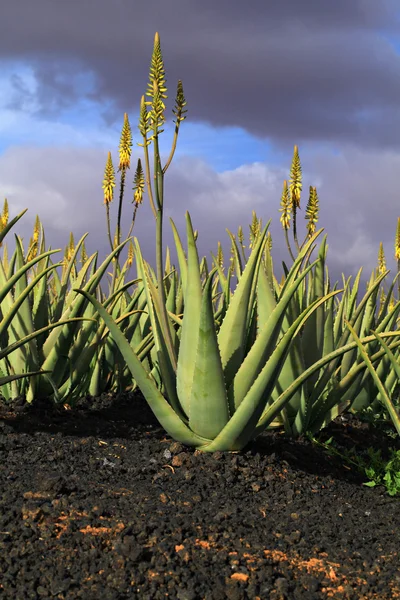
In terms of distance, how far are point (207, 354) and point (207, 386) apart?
147 millimetres

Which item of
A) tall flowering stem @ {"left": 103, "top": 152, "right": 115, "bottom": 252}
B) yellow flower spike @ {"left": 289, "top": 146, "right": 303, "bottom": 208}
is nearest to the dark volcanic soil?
yellow flower spike @ {"left": 289, "top": 146, "right": 303, "bottom": 208}

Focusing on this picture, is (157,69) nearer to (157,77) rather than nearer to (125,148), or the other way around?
(157,77)

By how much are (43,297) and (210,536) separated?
2.29 metres

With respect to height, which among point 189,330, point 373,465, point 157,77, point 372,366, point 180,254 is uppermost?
point 157,77

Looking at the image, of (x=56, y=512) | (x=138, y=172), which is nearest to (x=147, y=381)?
(x=56, y=512)

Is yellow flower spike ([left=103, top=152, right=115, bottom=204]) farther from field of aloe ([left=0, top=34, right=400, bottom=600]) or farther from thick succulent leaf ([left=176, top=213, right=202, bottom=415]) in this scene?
thick succulent leaf ([left=176, top=213, right=202, bottom=415])

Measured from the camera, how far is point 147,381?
2744 millimetres

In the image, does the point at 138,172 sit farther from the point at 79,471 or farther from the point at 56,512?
the point at 56,512

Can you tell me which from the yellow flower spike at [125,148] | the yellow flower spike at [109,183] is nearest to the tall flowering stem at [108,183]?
the yellow flower spike at [109,183]

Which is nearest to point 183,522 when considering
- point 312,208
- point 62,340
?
point 62,340

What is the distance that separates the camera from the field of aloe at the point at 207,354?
8.61 ft

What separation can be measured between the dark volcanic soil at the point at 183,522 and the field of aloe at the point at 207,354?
0.03m

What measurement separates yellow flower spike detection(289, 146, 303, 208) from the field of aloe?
1891 mm

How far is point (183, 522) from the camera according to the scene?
6.81ft
